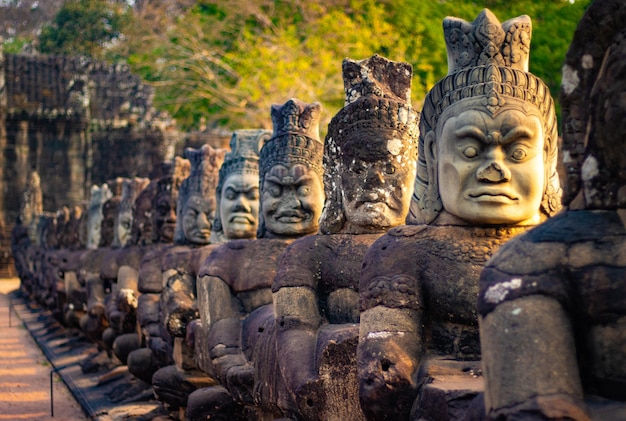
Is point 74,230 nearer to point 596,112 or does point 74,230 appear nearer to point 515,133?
point 515,133

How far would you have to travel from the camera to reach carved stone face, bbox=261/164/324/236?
6.56 m

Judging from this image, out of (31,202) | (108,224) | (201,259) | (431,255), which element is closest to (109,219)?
(108,224)

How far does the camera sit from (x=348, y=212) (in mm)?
5410

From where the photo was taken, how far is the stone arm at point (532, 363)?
294cm

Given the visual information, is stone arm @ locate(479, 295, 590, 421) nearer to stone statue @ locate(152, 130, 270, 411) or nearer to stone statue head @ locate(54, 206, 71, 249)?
stone statue @ locate(152, 130, 270, 411)

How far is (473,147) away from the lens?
4105mm

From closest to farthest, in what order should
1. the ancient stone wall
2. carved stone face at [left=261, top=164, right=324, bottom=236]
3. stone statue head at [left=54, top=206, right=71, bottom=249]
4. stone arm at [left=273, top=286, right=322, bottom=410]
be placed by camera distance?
stone arm at [left=273, top=286, right=322, bottom=410] → carved stone face at [left=261, top=164, right=324, bottom=236] → stone statue head at [left=54, top=206, right=71, bottom=249] → the ancient stone wall

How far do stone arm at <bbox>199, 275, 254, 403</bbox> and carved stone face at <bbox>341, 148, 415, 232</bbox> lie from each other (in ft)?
5.02

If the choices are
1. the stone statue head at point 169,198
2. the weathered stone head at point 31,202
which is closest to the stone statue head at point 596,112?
the stone statue head at point 169,198

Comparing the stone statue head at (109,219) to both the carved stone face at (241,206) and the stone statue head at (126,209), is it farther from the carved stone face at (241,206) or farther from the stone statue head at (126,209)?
the carved stone face at (241,206)

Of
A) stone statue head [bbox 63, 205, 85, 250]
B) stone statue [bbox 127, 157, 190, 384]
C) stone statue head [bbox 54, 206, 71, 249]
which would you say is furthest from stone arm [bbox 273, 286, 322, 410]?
stone statue head [bbox 54, 206, 71, 249]

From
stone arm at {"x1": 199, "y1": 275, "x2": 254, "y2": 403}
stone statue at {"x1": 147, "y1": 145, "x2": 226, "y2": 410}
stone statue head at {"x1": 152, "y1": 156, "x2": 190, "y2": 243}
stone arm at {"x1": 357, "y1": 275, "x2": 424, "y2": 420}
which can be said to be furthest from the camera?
stone statue head at {"x1": 152, "y1": 156, "x2": 190, "y2": 243}

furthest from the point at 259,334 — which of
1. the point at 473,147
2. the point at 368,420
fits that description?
the point at 473,147

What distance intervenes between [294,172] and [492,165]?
2.62 metres
